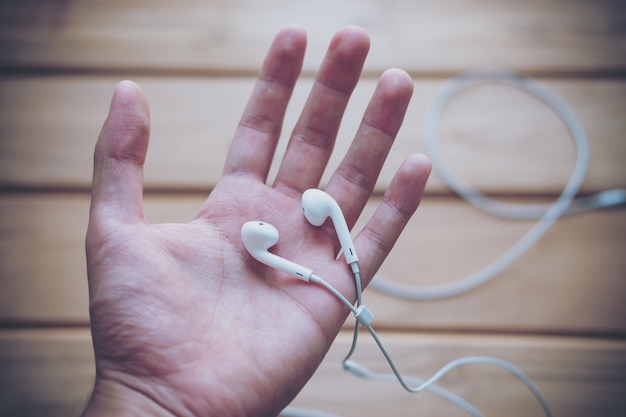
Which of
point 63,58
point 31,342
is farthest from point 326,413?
point 63,58

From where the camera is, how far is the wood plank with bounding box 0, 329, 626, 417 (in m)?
1.03

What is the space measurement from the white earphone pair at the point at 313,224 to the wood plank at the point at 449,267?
1.11ft

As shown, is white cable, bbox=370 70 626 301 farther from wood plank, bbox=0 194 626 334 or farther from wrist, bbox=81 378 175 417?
wrist, bbox=81 378 175 417

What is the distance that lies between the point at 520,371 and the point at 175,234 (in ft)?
2.44

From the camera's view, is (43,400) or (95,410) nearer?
(95,410)

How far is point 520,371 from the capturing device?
1.04 meters

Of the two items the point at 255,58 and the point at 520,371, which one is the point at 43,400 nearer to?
the point at 255,58

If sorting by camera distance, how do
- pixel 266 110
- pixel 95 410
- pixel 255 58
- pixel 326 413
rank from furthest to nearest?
pixel 255 58, pixel 326 413, pixel 266 110, pixel 95 410

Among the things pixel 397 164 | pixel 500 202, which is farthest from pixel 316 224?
pixel 500 202

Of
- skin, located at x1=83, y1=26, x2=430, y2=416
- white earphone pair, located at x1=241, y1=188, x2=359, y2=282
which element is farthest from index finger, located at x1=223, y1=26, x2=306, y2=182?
white earphone pair, located at x1=241, y1=188, x2=359, y2=282

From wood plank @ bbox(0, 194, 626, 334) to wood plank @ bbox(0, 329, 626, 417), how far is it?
3cm

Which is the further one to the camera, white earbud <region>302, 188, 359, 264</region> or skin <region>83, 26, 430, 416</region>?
white earbud <region>302, 188, 359, 264</region>

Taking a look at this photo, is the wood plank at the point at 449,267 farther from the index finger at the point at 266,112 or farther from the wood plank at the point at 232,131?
the index finger at the point at 266,112

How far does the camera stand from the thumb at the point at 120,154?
0.66 meters
